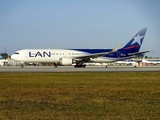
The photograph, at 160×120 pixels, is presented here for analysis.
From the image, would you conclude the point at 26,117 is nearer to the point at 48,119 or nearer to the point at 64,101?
the point at 48,119

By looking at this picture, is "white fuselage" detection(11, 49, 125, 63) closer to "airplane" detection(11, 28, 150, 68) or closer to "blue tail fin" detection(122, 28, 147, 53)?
"airplane" detection(11, 28, 150, 68)

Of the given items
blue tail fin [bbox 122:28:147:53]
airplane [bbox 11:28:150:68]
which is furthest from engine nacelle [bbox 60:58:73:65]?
blue tail fin [bbox 122:28:147:53]

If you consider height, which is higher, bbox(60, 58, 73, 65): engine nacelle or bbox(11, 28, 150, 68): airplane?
bbox(11, 28, 150, 68): airplane

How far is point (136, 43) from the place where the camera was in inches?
2849

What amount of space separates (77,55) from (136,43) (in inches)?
490

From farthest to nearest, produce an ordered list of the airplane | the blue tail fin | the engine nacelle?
the blue tail fin
the airplane
the engine nacelle

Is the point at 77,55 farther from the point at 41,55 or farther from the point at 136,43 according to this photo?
the point at 136,43

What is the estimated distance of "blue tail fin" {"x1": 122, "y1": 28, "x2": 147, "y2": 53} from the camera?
7181 cm

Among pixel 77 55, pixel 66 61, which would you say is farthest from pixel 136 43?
pixel 66 61

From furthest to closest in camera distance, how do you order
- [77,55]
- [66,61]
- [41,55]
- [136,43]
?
1. [136,43]
2. [77,55]
3. [41,55]
4. [66,61]

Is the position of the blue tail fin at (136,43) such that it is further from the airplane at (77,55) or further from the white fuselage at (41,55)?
the white fuselage at (41,55)

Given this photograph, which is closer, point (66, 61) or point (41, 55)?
point (66, 61)

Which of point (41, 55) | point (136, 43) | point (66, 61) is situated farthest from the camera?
point (136, 43)

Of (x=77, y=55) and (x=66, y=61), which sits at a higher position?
(x=77, y=55)
